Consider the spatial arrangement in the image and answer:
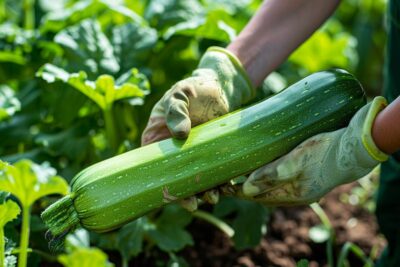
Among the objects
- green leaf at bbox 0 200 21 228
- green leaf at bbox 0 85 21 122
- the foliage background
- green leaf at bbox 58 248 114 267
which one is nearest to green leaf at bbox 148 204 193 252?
the foliage background

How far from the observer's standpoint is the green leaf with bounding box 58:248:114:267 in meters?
1.89

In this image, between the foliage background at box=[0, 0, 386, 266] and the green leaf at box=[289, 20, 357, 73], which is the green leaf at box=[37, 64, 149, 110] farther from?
the green leaf at box=[289, 20, 357, 73]

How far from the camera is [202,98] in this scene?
2867 millimetres

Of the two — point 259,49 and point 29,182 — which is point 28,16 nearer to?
point 259,49

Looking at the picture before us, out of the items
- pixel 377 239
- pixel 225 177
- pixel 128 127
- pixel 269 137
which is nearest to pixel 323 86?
pixel 269 137

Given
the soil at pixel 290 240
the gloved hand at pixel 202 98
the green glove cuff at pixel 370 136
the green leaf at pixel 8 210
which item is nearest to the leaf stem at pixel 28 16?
the soil at pixel 290 240

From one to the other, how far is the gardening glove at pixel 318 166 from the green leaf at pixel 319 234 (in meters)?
1.35

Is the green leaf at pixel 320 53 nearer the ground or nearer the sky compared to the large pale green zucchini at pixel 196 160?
nearer the ground

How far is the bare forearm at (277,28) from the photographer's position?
3.08 meters

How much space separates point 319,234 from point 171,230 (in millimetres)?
1086

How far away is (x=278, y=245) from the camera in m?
3.93

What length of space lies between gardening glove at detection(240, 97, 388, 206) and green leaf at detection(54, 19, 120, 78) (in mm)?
1210

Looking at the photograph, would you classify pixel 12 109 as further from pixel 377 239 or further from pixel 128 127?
pixel 377 239

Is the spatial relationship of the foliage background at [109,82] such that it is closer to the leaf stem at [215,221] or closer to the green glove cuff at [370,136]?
the leaf stem at [215,221]
